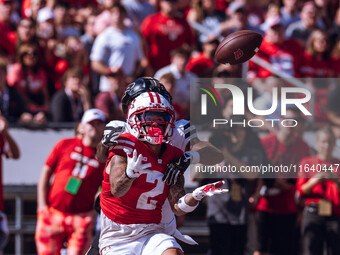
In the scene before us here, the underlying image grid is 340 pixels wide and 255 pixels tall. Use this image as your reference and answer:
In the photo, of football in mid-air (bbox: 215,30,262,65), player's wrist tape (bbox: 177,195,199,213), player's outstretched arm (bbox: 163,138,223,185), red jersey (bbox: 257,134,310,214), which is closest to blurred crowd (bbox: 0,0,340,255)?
red jersey (bbox: 257,134,310,214)

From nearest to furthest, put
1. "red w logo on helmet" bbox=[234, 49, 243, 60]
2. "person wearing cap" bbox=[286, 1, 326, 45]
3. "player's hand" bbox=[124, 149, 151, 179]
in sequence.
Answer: "player's hand" bbox=[124, 149, 151, 179] < "red w logo on helmet" bbox=[234, 49, 243, 60] < "person wearing cap" bbox=[286, 1, 326, 45]

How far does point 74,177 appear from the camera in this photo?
754cm

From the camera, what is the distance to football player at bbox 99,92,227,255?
5.07 m

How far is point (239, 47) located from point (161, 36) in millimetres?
4532

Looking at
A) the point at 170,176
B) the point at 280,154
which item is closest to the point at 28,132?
the point at 280,154

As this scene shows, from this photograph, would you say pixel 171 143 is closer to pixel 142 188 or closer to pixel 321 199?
pixel 142 188

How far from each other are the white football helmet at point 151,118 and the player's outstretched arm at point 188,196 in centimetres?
40

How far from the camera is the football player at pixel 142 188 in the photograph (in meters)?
5.07

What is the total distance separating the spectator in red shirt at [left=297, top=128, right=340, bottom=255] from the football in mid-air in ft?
7.96

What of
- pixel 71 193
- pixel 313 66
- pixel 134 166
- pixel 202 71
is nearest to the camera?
pixel 134 166

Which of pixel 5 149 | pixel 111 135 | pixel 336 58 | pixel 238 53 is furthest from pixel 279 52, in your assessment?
pixel 111 135

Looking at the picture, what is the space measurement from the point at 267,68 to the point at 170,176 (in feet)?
16.5

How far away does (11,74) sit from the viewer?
9211 mm

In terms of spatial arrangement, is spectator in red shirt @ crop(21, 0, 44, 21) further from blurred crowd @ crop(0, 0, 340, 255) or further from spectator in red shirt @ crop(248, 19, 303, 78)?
spectator in red shirt @ crop(248, 19, 303, 78)
